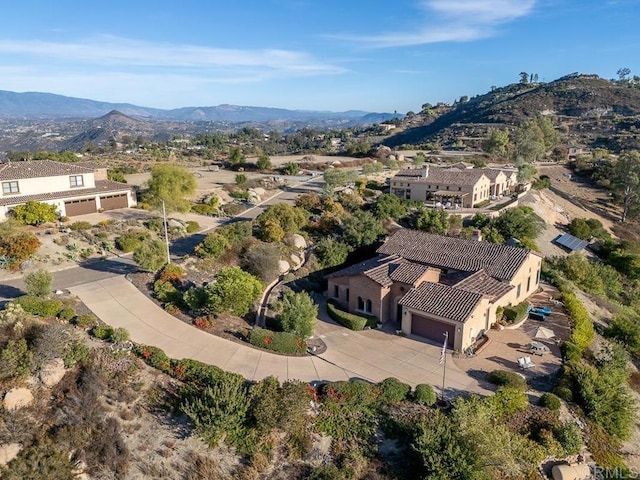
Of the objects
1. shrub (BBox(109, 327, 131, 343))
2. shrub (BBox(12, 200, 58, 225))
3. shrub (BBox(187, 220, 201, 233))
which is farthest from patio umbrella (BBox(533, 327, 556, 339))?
shrub (BBox(12, 200, 58, 225))

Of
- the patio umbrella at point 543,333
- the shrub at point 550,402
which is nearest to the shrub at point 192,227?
the patio umbrella at point 543,333

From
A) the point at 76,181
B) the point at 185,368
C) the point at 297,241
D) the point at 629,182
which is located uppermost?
the point at 76,181

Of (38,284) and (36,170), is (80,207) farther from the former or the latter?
(38,284)

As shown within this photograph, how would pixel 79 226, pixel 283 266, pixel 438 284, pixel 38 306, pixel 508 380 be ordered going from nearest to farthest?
pixel 508 380, pixel 38 306, pixel 438 284, pixel 283 266, pixel 79 226

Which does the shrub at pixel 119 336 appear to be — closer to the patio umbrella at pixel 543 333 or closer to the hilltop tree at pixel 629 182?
the patio umbrella at pixel 543 333

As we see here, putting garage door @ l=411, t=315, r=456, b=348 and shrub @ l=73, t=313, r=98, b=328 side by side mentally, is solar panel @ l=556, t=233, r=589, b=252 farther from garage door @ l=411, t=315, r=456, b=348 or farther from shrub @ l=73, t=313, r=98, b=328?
shrub @ l=73, t=313, r=98, b=328

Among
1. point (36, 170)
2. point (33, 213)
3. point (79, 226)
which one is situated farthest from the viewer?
point (36, 170)

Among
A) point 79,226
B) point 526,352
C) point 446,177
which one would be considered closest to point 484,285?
point 526,352
